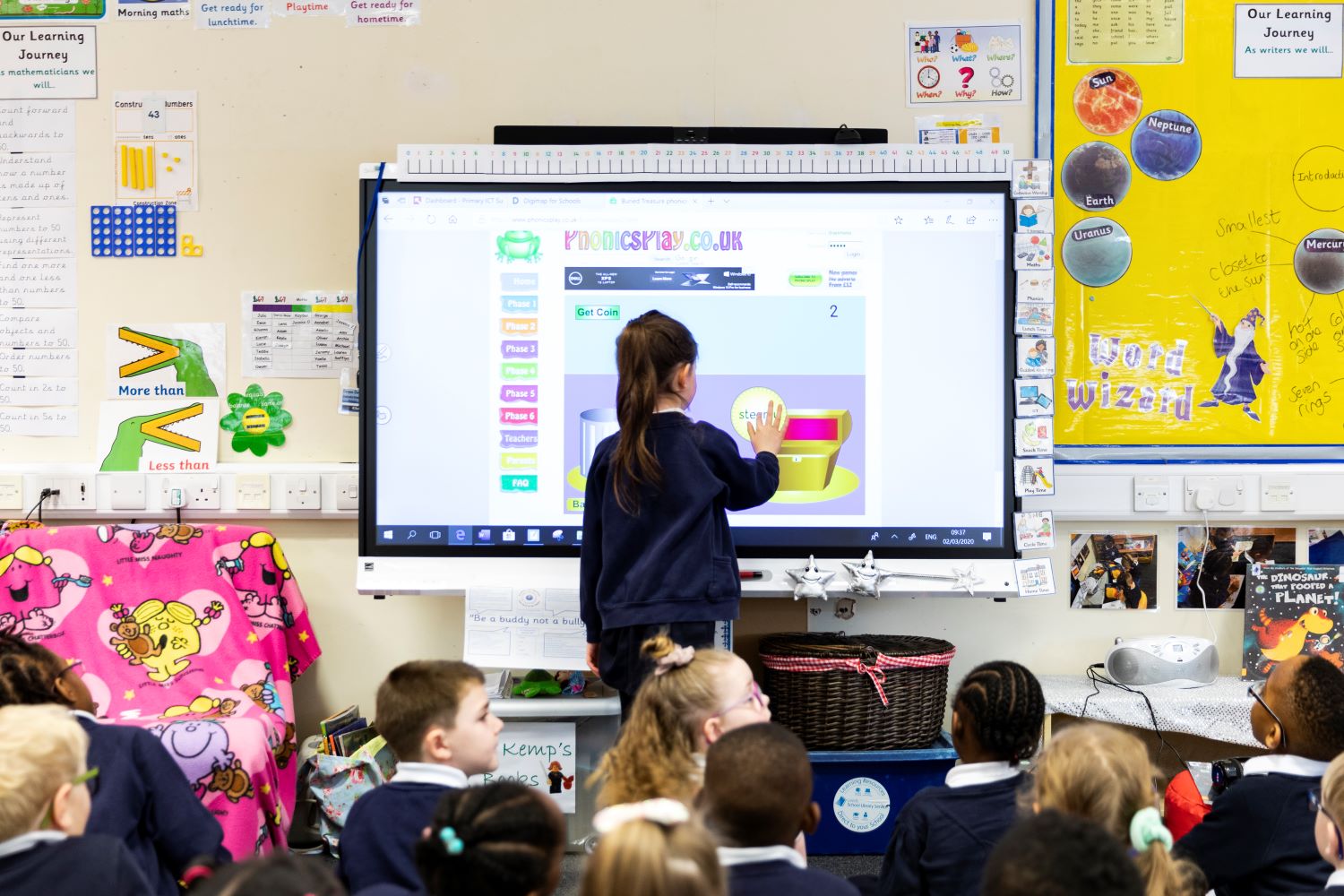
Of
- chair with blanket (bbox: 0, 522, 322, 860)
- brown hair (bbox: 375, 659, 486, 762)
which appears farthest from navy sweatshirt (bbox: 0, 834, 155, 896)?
chair with blanket (bbox: 0, 522, 322, 860)

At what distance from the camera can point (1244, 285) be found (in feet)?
9.90

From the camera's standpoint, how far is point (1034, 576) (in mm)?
2814

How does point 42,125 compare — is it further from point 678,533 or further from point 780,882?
point 780,882

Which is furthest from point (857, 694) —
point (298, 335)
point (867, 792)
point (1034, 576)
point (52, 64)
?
point (52, 64)

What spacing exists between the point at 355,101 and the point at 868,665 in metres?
1.92

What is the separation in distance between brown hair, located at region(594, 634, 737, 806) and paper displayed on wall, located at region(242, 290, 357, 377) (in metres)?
1.49

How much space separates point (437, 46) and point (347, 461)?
3.59ft

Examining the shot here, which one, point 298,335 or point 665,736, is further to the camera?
point 298,335

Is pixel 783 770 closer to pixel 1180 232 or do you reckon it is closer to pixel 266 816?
pixel 266 816

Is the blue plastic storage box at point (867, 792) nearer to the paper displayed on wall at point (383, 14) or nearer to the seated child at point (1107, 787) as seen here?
the seated child at point (1107, 787)

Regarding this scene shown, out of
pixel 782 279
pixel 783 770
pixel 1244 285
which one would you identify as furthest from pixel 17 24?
pixel 1244 285

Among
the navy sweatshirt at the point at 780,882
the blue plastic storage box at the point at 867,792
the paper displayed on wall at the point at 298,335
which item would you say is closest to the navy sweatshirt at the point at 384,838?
the navy sweatshirt at the point at 780,882

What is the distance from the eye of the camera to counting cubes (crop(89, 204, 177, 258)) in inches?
120

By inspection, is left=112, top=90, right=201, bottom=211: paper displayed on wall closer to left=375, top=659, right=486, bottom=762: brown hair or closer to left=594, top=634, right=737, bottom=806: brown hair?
left=375, top=659, right=486, bottom=762: brown hair
